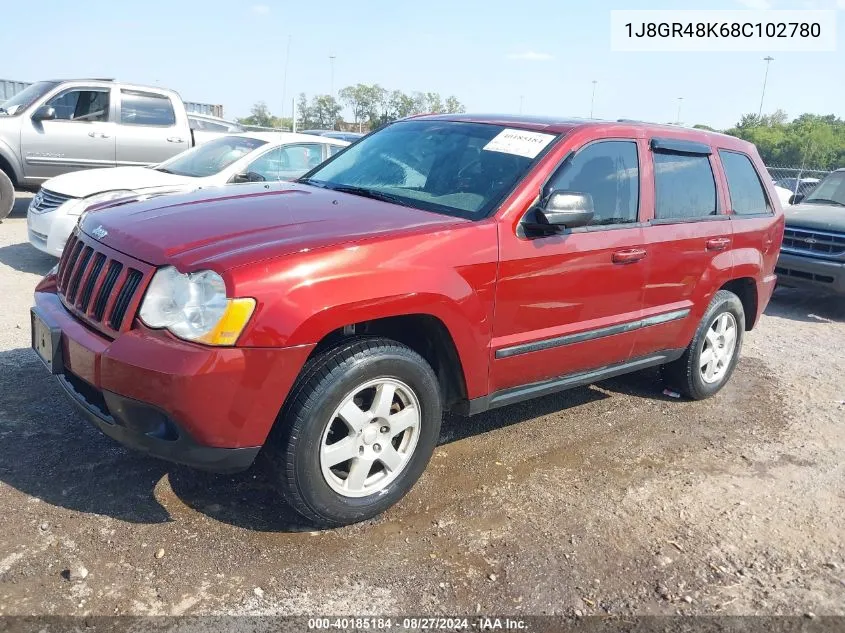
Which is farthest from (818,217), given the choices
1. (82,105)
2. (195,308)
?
(82,105)

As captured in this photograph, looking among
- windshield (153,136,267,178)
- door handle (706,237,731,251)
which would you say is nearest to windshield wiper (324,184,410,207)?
door handle (706,237,731,251)

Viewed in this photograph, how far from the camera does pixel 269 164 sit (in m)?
7.84

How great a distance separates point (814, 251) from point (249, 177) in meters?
6.42

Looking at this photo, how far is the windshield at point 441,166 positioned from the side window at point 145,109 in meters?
7.16

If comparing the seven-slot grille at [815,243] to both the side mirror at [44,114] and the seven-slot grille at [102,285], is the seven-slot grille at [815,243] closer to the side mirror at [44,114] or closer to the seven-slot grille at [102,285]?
the seven-slot grille at [102,285]

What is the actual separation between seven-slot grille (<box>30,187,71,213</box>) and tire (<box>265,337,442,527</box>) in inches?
215

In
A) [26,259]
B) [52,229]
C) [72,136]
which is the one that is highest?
[72,136]

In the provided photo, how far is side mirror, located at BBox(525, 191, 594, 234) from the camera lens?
3.52 meters

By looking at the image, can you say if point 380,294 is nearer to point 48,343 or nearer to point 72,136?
point 48,343

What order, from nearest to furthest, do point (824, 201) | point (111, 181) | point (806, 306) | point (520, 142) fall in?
point (520, 142) → point (111, 181) → point (806, 306) → point (824, 201)

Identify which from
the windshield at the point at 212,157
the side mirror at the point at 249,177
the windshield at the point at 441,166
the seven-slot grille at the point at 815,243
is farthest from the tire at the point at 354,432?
the seven-slot grille at the point at 815,243

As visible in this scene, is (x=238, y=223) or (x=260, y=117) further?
(x=260, y=117)

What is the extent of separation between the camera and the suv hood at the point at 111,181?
7324mm

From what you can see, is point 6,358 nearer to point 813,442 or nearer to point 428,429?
point 428,429
